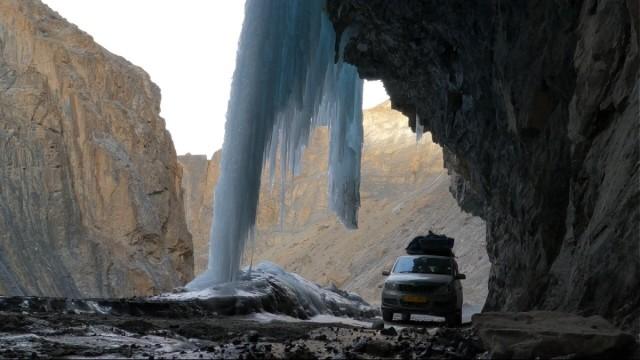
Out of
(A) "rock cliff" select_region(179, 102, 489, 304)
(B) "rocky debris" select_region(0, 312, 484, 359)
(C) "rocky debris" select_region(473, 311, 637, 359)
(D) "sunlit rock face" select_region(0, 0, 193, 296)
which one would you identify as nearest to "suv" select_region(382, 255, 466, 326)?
(B) "rocky debris" select_region(0, 312, 484, 359)

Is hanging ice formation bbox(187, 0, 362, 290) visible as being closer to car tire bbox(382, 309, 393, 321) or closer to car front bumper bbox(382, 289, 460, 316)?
car tire bbox(382, 309, 393, 321)

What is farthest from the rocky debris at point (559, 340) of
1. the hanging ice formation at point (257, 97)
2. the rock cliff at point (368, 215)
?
the rock cliff at point (368, 215)

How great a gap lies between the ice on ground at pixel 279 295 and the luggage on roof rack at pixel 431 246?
2432 mm

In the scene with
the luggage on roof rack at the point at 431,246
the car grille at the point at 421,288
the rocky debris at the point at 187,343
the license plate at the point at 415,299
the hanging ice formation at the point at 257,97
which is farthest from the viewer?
the luggage on roof rack at the point at 431,246

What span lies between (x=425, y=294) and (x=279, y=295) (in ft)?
11.8

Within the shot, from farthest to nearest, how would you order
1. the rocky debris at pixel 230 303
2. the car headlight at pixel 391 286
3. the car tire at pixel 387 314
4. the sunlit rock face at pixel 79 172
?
the sunlit rock face at pixel 79 172
the car tire at pixel 387 314
the car headlight at pixel 391 286
the rocky debris at pixel 230 303

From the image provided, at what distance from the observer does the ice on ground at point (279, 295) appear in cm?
1375

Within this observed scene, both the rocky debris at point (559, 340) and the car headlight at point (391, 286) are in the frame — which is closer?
the rocky debris at point (559, 340)

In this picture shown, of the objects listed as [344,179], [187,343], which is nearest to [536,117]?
[187,343]

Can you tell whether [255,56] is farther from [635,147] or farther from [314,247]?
[314,247]

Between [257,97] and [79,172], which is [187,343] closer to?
[257,97]

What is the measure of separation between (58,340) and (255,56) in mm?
9053

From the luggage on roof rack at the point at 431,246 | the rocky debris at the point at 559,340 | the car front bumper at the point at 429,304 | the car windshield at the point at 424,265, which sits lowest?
the car front bumper at the point at 429,304

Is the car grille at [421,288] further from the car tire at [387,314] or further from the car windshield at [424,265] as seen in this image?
the car windshield at [424,265]
